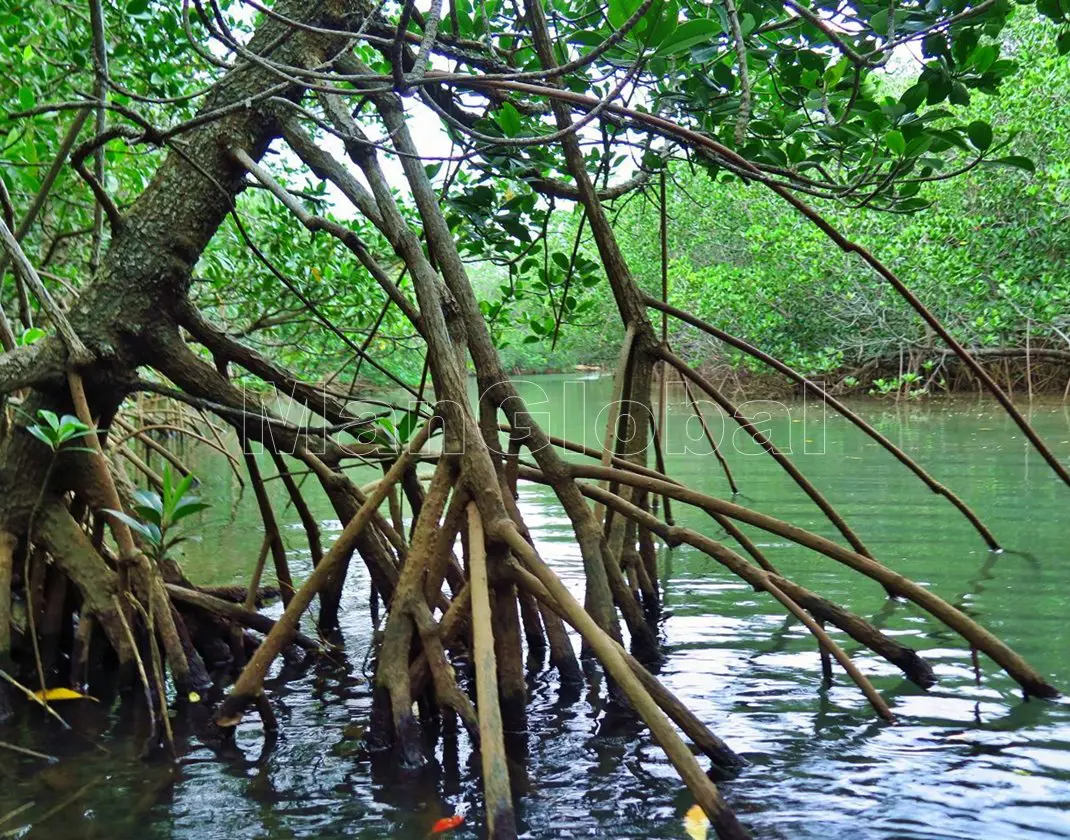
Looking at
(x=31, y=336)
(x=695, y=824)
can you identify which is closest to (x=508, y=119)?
(x=31, y=336)

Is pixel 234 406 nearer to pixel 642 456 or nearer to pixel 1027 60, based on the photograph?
pixel 642 456

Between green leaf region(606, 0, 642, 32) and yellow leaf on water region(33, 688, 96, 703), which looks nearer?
green leaf region(606, 0, 642, 32)

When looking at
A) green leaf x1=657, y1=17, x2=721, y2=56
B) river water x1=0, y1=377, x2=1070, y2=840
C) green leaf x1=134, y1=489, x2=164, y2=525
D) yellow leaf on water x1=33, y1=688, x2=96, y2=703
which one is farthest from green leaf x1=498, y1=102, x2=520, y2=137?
yellow leaf on water x1=33, y1=688, x2=96, y2=703

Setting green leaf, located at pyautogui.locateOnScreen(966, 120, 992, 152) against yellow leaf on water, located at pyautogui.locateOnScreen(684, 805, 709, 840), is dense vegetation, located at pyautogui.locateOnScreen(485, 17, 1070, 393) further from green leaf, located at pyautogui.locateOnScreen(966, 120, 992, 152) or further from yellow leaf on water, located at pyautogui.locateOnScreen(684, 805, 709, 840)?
yellow leaf on water, located at pyautogui.locateOnScreen(684, 805, 709, 840)

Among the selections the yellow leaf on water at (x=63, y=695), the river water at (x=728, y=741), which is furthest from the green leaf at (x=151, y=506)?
the yellow leaf on water at (x=63, y=695)

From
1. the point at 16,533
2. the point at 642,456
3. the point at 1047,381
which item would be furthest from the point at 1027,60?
the point at 16,533

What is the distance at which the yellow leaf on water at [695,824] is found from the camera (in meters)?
2.56

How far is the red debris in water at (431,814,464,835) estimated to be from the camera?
2.61 meters

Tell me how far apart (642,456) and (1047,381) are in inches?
514

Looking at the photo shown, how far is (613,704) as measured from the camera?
353cm

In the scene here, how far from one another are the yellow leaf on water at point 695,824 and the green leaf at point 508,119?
2422 millimetres

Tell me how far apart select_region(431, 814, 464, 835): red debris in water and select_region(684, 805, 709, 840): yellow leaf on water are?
24.0 inches

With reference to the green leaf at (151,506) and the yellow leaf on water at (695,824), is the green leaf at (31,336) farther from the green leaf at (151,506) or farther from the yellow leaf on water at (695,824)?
the yellow leaf on water at (695,824)

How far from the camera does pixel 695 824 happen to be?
8.59 ft
